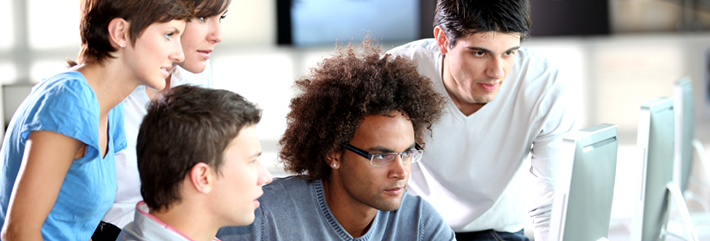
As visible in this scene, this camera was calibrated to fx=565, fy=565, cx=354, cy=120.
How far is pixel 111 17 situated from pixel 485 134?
117cm

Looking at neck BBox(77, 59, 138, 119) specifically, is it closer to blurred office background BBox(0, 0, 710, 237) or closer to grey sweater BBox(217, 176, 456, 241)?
grey sweater BBox(217, 176, 456, 241)

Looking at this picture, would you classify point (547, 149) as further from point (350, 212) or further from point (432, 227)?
point (350, 212)

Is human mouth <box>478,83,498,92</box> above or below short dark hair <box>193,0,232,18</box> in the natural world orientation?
below

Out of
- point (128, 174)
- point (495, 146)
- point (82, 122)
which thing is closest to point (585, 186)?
point (495, 146)

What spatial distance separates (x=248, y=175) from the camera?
3.11 feet

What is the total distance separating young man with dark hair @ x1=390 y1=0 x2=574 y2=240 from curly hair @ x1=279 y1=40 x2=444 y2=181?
0.72 ft

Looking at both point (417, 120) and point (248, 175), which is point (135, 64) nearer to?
point (248, 175)

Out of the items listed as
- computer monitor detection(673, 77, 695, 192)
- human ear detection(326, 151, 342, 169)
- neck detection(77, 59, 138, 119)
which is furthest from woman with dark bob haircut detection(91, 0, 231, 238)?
computer monitor detection(673, 77, 695, 192)

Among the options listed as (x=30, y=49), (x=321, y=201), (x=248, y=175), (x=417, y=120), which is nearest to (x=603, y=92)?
(x=417, y=120)

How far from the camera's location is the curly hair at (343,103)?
4.60 ft

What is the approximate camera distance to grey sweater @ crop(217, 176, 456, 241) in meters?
1.31

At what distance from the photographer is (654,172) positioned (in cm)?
150

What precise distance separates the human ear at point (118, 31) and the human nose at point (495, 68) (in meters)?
1.00

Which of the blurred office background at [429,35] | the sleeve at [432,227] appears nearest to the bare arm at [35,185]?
the sleeve at [432,227]
